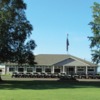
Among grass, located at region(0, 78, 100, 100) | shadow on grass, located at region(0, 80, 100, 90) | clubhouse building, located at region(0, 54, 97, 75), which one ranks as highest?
clubhouse building, located at region(0, 54, 97, 75)

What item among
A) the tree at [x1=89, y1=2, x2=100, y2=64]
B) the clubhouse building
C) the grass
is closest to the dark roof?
the clubhouse building

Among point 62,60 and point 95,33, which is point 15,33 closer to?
point 95,33

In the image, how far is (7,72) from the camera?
101188mm

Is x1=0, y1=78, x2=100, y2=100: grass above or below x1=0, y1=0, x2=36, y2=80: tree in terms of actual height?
below

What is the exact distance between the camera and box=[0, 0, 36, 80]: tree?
53.7 m

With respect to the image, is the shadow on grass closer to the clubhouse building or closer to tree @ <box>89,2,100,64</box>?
tree @ <box>89,2,100,64</box>

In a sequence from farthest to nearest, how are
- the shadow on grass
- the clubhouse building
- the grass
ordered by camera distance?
the clubhouse building → the shadow on grass → the grass

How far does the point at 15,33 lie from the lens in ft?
186

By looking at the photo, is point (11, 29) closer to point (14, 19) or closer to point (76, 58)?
point (14, 19)

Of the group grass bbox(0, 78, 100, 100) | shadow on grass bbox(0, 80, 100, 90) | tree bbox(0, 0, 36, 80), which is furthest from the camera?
tree bbox(0, 0, 36, 80)

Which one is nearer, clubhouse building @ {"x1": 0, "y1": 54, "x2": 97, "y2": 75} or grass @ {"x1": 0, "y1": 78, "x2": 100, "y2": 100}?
grass @ {"x1": 0, "y1": 78, "x2": 100, "y2": 100}
